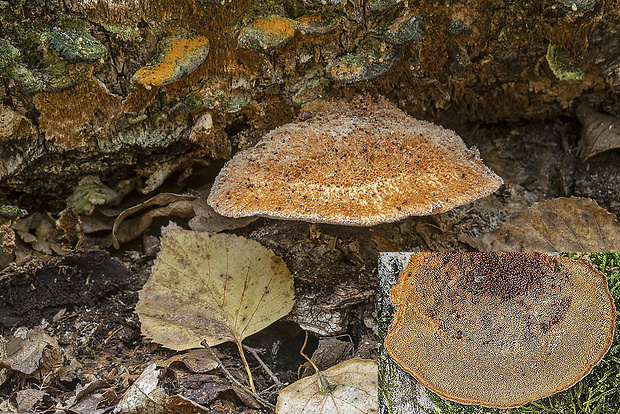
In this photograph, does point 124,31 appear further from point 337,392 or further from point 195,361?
point 337,392

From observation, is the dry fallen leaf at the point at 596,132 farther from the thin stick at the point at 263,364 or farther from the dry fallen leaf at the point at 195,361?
the dry fallen leaf at the point at 195,361

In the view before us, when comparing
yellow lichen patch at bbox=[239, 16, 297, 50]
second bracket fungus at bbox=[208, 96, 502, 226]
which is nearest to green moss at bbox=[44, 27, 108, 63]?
yellow lichen patch at bbox=[239, 16, 297, 50]

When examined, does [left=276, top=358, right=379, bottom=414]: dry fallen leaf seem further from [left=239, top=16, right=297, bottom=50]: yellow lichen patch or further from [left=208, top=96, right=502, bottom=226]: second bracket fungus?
[left=239, top=16, right=297, bottom=50]: yellow lichen patch

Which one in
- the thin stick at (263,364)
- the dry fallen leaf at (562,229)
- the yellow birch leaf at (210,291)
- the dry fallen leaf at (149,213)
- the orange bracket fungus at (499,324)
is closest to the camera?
the orange bracket fungus at (499,324)

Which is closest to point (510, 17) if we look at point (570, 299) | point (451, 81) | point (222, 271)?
point (451, 81)

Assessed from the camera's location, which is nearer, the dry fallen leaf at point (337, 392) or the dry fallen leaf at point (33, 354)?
the dry fallen leaf at point (337, 392)

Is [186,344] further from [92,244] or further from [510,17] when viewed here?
[510,17]

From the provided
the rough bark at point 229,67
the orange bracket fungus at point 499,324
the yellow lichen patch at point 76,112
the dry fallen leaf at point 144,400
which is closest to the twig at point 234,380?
the dry fallen leaf at point 144,400
